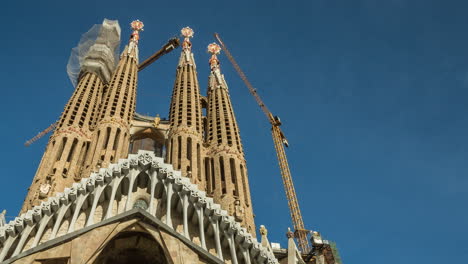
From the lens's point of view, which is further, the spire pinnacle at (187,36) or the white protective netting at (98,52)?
the spire pinnacle at (187,36)

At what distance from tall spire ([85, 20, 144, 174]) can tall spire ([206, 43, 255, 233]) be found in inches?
229

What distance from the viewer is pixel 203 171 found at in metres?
31.0

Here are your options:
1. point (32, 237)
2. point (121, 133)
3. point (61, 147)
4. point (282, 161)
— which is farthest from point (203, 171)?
point (282, 161)

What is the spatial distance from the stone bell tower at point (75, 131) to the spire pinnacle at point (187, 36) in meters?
7.69

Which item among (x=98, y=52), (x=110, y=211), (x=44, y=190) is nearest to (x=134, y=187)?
(x=110, y=211)

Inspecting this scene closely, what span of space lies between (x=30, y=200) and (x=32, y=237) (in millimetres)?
4270

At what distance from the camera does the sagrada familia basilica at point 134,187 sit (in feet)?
66.9

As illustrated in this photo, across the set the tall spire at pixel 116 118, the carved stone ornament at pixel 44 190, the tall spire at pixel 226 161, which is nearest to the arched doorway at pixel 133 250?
the carved stone ornament at pixel 44 190

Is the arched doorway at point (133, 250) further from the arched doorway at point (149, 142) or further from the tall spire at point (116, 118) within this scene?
the arched doorway at point (149, 142)

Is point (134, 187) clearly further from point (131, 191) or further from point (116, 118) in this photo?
point (116, 118)

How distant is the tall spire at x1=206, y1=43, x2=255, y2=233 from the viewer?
28016 millimetres

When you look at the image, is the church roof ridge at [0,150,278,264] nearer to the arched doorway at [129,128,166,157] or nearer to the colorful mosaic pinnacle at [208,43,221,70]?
the arched doorway at [129,128,166,157]

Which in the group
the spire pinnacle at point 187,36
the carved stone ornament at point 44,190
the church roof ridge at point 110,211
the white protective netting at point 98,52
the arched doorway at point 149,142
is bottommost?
the church roof ridge at point 110,211

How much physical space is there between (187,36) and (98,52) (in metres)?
12.3
